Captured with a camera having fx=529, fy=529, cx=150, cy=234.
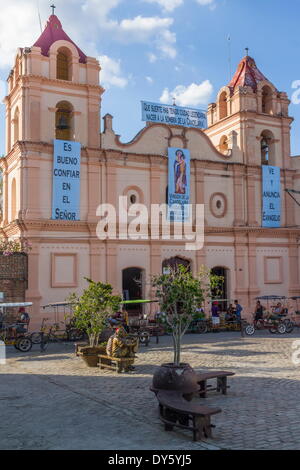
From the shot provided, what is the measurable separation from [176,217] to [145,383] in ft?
61.0

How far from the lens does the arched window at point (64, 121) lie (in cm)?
3084

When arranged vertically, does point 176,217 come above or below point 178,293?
above

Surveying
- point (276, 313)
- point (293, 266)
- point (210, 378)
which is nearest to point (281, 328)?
point (276, 313)

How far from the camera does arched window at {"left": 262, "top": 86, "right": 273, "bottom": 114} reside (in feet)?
123

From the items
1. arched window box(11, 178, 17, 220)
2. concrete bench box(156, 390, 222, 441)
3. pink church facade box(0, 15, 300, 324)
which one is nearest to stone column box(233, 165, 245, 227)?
pink church facade box(0, 15, 300, 324)

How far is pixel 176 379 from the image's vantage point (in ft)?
37.3

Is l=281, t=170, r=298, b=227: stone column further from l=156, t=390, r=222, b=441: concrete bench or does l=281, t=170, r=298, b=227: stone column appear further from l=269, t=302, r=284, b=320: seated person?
l=156, t=390, r=222, b=441: concrete bench

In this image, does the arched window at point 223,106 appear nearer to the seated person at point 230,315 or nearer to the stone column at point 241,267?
→ the stone column at point 241,267

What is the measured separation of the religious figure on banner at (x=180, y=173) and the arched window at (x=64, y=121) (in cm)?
670

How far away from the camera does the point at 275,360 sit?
18531 mm

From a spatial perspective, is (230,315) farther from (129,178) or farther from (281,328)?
(129,178)

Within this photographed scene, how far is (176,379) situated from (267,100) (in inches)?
1193

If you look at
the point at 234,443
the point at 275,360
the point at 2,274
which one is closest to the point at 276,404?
the point at 234,443
